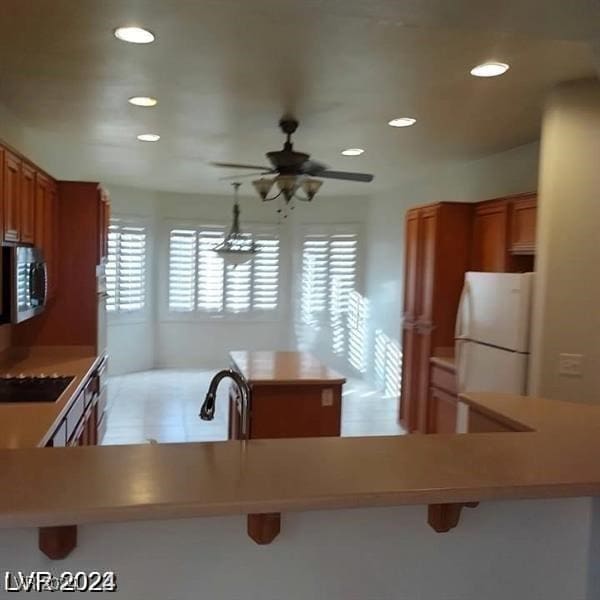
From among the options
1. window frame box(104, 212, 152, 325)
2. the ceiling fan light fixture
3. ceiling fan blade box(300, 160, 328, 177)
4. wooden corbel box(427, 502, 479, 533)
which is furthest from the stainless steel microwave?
window frame box(104, 212, 152, 325)

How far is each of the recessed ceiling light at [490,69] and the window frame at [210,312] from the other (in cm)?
611

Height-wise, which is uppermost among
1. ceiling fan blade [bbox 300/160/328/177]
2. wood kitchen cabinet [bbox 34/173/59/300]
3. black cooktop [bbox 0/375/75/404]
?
ceiling fan blade [bbox 300/160/328/177]

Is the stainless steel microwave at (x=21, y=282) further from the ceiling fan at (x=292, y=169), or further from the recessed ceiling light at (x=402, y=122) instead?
the recessed ceiling light at (x=402, y=122)

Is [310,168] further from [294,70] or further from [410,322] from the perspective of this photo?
[410,322]

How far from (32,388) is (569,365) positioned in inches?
121

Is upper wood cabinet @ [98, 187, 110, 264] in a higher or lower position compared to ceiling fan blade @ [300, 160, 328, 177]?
lower

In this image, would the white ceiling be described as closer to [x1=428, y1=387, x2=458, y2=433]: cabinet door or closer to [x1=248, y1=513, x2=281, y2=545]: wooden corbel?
[x1=248, y1=513, x2=281, y2=545]: wooden corbel

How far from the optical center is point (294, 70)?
3.16 meters

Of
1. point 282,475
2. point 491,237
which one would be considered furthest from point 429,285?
point 282,475

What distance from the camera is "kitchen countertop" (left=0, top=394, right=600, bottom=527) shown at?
4.46 ft

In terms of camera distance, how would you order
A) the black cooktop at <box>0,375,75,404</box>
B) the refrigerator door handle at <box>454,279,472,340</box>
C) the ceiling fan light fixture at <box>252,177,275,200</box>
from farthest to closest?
the refrigerator door handle at <box>454,279,472,340</box> < the ceiling fan light fixture at <box>252,177,275,200</box> < the black cooktop at <box>0,375,75,404</box>

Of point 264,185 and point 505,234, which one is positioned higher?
point 264,185

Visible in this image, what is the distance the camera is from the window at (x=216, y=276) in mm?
8867

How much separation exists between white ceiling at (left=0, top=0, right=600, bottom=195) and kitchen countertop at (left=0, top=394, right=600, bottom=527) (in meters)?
1.31
